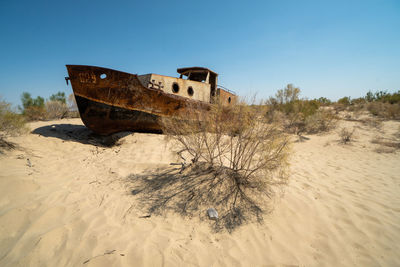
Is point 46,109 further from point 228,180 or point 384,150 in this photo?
point 384,150

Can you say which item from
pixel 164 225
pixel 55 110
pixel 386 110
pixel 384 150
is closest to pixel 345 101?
pixel 386 110

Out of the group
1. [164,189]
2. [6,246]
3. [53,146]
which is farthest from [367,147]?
[53,146]

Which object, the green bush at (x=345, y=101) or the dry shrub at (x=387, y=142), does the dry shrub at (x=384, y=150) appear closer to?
the dry shrub at (x=387, y=142)

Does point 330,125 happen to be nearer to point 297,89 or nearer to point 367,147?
point 367,147

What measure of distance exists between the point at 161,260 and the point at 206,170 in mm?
1970

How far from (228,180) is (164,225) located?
4.85 feet

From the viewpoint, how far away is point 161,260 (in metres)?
1.70

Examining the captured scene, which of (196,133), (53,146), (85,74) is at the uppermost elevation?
(85,74)

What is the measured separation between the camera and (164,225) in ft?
7.27

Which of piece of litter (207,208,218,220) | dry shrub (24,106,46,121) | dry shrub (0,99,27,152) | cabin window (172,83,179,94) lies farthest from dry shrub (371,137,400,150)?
dry shrub (24,106,46,121)

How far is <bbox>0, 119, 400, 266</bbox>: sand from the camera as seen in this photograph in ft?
5.70

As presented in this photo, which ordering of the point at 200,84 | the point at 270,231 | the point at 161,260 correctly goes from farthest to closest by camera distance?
the point at 200,84, the point at 270,231, the point at 161,260

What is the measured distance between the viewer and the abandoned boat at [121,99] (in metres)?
5.21

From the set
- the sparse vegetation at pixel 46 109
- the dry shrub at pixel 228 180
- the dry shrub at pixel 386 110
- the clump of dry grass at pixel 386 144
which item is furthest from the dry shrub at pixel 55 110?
the dry shrub at pixel 386 110
